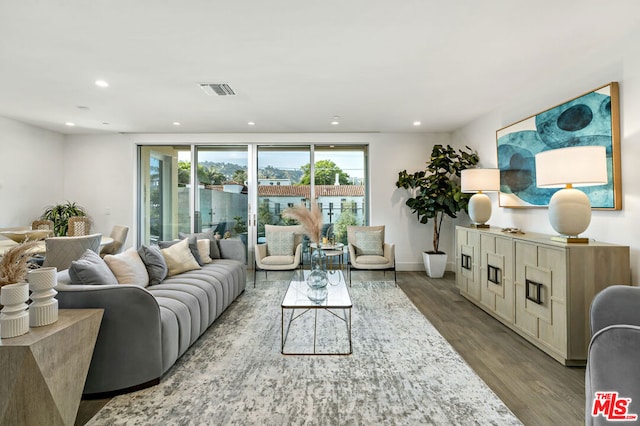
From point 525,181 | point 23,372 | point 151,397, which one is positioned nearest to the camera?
point 23,372

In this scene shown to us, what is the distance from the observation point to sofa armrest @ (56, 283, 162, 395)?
77.1 inches

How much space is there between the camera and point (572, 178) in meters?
2.39

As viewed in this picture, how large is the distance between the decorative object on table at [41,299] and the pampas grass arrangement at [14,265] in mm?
45

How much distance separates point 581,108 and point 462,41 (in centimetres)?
129

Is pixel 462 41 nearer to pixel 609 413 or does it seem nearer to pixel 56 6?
pixel 609 413

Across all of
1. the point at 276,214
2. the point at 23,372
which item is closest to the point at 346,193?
the point at 276,214

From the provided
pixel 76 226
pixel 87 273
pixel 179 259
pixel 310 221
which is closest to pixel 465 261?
pixel 310 221

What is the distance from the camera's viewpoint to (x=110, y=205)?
5.78 meters

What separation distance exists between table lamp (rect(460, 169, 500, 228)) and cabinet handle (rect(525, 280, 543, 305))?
4.51 feet

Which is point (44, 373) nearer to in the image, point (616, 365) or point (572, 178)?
point (616, 365)

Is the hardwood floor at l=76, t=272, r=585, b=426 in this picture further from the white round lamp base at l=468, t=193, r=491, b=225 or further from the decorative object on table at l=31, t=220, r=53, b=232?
the decorative object on table at l=31, t=220, r=53, b=232

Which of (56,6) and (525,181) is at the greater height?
(56,6)

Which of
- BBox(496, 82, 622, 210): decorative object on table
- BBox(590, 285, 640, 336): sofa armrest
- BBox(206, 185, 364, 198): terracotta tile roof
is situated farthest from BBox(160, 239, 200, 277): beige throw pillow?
BBox(496, 82, 622, 210): decorative object on table

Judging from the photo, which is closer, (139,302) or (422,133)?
(139,302)
